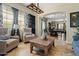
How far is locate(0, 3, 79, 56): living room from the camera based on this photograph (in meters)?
Answer: 3.43

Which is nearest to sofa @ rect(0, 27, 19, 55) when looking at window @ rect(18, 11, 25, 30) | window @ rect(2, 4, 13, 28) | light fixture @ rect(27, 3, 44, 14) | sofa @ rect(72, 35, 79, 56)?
window @ rect(2, 4, 13, 28)

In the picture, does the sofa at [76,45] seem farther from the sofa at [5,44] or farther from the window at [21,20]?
the window at [21,20]

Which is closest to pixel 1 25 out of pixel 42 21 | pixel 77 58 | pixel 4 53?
pixel 4 53

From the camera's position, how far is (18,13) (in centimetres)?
444

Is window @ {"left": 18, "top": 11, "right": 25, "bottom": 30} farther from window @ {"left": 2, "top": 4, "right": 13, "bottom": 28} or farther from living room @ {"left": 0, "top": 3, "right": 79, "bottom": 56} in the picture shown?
window @ {"left": 2, "top": 4, "right": 13, "bottom": 28}

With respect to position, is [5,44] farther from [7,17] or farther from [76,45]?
[76,45]

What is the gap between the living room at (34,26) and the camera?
343 cm

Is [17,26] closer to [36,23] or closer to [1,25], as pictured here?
[1,25]

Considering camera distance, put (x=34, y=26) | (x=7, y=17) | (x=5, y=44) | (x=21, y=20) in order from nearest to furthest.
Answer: (x=5, y=44) < (x=34, y=26) < (x=7, y=17) < (x=21, y=20)

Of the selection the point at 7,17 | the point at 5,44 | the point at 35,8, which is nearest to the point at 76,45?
the point at 35,8

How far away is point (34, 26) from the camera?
13.0ft

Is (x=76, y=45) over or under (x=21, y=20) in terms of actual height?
under

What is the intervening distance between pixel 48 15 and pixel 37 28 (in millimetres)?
631

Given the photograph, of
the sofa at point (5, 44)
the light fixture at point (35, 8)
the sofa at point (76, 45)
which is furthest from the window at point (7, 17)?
the sofa at point (76, 45)
